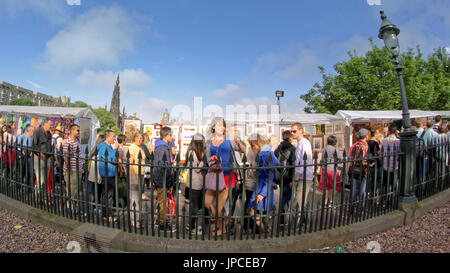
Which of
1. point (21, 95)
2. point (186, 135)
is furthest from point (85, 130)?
point (21, 95)

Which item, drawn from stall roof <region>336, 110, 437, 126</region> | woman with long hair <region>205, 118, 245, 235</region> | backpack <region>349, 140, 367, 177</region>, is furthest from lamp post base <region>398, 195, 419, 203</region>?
stall roof <region>336, 110, 437, 126</region>

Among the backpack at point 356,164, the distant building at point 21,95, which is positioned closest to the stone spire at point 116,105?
the distant building at point 21,95

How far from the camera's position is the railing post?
3.87 metres

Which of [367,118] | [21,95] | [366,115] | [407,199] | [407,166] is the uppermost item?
[21,95]

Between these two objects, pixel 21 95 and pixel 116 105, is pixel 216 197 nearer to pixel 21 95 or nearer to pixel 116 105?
pixel 116 105

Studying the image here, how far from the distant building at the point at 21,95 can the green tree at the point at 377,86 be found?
99.4 metres

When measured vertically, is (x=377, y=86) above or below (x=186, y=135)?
above

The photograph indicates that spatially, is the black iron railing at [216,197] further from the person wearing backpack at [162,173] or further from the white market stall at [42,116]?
the white market stall at [42,116]

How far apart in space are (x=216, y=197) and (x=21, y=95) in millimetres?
133827

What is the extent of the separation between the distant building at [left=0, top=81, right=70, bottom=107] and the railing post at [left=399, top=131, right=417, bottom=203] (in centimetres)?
10987

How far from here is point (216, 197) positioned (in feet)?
9.59

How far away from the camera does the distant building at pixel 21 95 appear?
87.9 metres

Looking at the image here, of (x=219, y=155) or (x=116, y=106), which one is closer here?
(x=219, y=155)

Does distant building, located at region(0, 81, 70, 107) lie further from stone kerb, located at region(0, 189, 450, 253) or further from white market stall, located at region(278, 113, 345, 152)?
stone kerb, located at region(0, 189, 450, 253)
